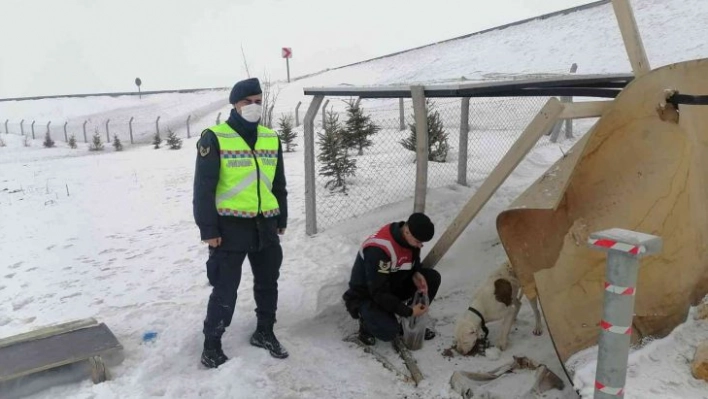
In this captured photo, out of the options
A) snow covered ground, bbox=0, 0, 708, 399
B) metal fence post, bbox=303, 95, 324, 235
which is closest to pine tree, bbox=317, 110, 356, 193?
snow covered ground, bbox=0, 0, 708, 399

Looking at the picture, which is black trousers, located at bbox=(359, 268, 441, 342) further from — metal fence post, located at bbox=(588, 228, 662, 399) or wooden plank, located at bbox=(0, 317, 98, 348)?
metal fence post, located at bbox=(588, 228, 662, 399)

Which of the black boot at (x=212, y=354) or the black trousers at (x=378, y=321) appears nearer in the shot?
the black boot at (x=212, y=354)

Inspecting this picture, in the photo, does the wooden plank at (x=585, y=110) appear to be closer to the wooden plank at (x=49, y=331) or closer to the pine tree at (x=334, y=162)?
the wooden plank at (x=49, y=331)

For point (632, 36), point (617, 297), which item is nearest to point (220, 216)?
point (617, 297)

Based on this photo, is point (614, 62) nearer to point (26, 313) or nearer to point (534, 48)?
point (534, 48)

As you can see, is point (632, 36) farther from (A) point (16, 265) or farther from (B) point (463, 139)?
(A) point (16, 265)

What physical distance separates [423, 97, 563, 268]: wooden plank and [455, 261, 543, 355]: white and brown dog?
1.86 ft

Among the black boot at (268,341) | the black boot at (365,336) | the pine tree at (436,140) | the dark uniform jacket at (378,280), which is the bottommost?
the black boot at (365,336)

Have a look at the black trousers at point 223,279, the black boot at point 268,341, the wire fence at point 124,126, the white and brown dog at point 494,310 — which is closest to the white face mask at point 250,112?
the black trousers at point 223,279

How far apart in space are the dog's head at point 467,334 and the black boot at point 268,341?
1.35 m

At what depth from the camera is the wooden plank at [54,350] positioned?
3475mm

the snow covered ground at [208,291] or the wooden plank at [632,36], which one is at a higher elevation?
the wooden plank at [632,36]

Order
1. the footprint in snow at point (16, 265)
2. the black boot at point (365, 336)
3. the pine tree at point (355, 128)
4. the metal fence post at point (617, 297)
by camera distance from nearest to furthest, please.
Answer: the metal fence post at point (617, 297) < the black boot at point (365, 336) < the footprint in snow at point (16, 265) < the pine tree at point (355, 128)

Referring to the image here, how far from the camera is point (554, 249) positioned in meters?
3.83
